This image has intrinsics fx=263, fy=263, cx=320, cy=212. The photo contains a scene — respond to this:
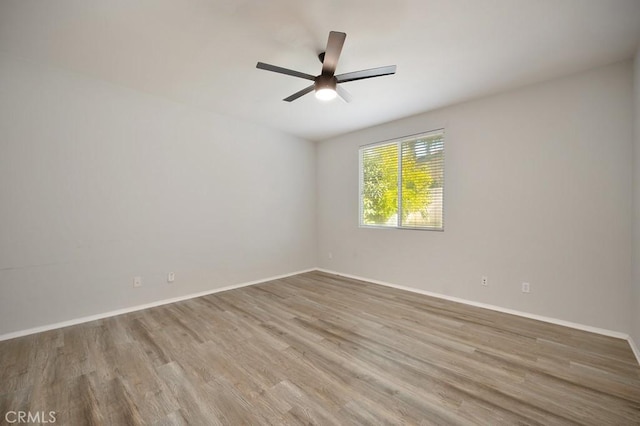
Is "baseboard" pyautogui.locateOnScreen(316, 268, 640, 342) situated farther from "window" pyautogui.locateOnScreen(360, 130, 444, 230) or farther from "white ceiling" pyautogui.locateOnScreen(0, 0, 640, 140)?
"white ceiling" pyautogui.locateOnScreen(0, 0, 640, 140)

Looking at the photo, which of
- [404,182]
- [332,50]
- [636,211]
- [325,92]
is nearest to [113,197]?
[325,92]

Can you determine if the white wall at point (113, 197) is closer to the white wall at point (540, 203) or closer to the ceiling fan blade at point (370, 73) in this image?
the ceiling fan blade at point (370, 73)

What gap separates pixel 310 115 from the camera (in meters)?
4.01

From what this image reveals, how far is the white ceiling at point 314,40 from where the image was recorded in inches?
74.9

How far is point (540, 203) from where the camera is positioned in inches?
116

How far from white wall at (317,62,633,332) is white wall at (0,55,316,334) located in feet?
8.80

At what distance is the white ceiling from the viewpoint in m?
1.90

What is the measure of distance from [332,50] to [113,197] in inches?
116

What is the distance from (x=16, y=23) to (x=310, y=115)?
2.97 meters

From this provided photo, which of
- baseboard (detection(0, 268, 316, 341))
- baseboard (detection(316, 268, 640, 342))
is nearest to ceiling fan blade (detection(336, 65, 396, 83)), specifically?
baseboard (detection(316, 268, 640, 342))

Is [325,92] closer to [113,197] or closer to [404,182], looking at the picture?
[404,182]

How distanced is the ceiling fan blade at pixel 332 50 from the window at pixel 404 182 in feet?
7.20

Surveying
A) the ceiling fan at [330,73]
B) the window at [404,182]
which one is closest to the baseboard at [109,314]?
the window at [404,182]

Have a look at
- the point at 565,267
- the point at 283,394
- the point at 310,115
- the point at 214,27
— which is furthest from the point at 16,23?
the point at 565,267
